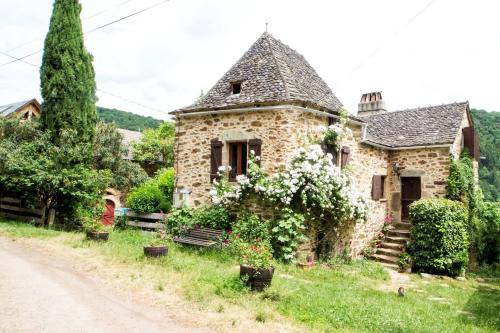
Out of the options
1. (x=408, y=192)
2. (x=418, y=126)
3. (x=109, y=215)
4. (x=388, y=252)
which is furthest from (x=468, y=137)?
(x=109, y=215)

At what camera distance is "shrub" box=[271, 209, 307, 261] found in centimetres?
1020

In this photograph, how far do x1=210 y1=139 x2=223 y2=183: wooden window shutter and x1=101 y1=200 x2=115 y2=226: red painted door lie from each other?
9104mm

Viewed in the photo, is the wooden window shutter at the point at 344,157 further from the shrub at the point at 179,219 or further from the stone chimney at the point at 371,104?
the stone chimney at the point at 371,104

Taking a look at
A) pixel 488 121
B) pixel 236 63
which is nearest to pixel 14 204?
pixel 236 63

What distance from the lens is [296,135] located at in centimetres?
1096

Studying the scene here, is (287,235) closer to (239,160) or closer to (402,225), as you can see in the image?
(239,160)

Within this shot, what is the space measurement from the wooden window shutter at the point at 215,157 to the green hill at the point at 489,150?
98.6 ft

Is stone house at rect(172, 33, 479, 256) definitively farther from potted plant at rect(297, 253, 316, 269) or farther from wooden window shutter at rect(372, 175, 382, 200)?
potted plant at rect(297, 253, 316, 269)

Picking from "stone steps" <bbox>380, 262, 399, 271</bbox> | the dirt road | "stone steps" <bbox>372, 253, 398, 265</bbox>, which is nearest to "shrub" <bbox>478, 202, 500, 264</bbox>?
"stone steps" <bbox>372, 253, 398, 265</bbox>

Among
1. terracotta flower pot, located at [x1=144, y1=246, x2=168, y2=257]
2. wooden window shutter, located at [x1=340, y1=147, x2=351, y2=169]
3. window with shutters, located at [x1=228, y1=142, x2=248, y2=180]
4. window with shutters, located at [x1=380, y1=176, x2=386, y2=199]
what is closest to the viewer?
terracotta flower pot, located at [x1=144, y1=246, x2=168, y2=257]

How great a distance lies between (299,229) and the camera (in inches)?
420

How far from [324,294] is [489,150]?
34.8m

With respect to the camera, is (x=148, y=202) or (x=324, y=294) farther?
(x=148, y=202)

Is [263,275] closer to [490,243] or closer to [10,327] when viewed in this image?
[10,327]
